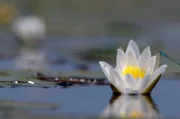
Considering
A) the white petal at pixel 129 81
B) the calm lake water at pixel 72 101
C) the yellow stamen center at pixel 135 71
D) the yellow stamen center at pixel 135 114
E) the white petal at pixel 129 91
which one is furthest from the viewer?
the yellow stamen center at pixel 135 71

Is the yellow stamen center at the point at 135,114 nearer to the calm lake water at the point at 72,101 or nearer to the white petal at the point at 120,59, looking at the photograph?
the calm lake water at the point at 72,101

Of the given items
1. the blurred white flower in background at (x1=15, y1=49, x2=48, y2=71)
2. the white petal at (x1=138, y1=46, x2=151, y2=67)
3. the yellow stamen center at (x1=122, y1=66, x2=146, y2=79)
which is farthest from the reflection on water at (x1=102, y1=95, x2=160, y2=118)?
the blurred white flower in background at (x1=15, y1=49, x2=48, y2=71)

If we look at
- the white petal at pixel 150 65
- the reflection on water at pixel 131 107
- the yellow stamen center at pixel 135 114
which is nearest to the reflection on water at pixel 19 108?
the reflection on water at pixel 131 107

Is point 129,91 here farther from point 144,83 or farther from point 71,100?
point 71,100

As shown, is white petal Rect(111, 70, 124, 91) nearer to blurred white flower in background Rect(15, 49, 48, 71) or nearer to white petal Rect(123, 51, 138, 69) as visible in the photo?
white petal Rect(123, 51, 138, 69)

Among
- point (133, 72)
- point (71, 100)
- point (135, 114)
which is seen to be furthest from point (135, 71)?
point (135, 114)

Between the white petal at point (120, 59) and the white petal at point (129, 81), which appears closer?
the white petal at point (129, 81)

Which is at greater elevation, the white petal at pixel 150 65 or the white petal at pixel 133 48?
the white petal at pixel 133 48
